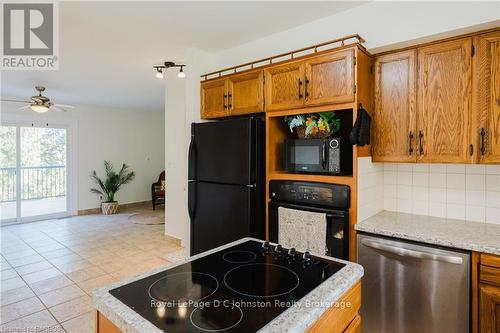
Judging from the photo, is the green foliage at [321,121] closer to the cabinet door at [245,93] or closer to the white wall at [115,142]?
the cabinet door at [245,93]

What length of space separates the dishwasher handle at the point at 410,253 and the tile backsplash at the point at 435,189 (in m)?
0.19

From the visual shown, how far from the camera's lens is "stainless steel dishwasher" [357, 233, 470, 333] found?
1.64 m

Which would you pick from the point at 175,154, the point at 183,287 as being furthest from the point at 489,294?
the point at 175,154

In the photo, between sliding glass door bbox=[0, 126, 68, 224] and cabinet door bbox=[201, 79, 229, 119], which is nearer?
cabinet door bbox=[201, 79, 229, 119]

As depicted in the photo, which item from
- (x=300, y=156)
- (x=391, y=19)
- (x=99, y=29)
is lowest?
(x=300, y=156)

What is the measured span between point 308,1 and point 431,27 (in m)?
0.85

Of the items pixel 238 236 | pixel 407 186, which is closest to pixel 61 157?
pixel 238 236

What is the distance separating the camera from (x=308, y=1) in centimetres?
210

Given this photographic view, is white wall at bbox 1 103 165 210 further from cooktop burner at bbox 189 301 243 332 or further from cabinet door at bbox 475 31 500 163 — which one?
cabinet door at bbox 475 31 500 163

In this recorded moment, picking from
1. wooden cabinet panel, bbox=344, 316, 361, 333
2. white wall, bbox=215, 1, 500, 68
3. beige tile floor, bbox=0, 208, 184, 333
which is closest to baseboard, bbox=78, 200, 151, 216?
beige tile floor, bbox=0, 208, 184, 333

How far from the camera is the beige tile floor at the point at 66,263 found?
8.05ft

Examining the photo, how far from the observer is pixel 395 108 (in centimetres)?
210

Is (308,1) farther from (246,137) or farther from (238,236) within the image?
(238,236)

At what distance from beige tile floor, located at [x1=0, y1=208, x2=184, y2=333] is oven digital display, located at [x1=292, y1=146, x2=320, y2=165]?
6.95ft
